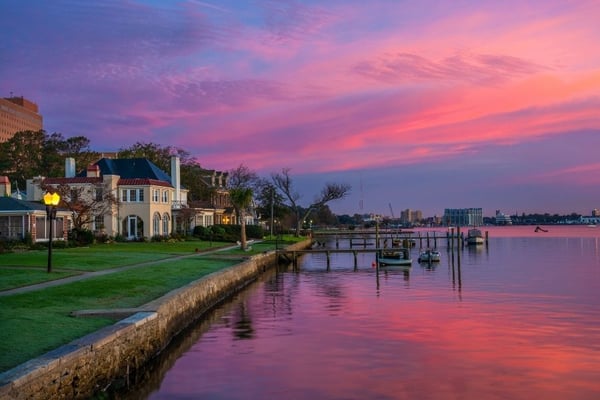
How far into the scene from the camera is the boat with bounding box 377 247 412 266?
5878 centimetres

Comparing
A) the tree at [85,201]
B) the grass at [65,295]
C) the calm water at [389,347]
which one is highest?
the tree at [85,201]

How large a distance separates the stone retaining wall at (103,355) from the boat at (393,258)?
36219 millimetres

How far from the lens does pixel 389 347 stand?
66.7 ft

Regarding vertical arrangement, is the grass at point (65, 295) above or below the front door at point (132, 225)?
below

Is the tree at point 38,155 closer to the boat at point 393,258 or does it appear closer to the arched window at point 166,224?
the arched window at point 166,224

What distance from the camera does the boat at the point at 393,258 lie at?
58.8 meters

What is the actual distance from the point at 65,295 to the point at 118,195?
4477 centimetres

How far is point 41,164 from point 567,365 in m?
89.5

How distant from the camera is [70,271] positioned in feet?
92.3

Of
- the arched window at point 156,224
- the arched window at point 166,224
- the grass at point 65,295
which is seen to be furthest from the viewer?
the arched window at point 166,224

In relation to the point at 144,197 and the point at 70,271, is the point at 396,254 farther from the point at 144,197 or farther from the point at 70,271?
the point at 70,271

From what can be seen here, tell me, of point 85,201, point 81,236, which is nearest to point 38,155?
point 85,201

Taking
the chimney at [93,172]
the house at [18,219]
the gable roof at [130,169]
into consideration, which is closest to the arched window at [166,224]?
the gable roof at [130,169]

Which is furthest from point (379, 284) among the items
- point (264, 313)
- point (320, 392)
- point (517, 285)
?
point (320, 392)
